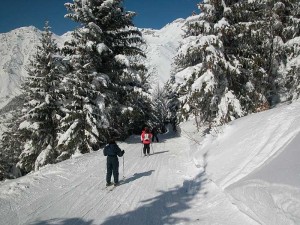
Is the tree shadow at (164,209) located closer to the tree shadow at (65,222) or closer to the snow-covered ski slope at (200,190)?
the snow-covered ski slope at (200,190)

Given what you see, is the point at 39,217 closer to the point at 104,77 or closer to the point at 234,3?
the point at 104,77

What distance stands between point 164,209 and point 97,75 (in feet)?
42.0

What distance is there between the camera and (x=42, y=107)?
22.0 metres

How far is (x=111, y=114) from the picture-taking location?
21.0 metres

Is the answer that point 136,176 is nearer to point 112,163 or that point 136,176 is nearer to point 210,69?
point 112,163

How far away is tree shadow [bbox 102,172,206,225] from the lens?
7413 mm

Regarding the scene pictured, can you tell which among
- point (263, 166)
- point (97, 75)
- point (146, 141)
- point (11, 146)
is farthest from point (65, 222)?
point (11, 146)

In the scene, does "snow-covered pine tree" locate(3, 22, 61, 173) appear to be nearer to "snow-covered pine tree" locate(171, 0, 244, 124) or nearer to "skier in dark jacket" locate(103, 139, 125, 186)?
"snow-covered pine tree" locate(171, 0, 244, 124)

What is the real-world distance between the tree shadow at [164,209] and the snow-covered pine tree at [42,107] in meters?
14.6

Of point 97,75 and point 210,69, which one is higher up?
point 97,75

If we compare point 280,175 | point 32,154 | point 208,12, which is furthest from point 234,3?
point 32,154

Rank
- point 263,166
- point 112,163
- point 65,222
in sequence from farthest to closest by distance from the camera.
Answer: point 112,163, point 263,166, point 65,222

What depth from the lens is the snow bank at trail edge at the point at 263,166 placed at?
19.9 ft

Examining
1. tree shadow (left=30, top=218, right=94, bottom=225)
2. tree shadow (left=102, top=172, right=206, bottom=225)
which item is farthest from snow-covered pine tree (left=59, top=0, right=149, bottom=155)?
tree shadow (left=30, top=218, right=94, bottom=225)
